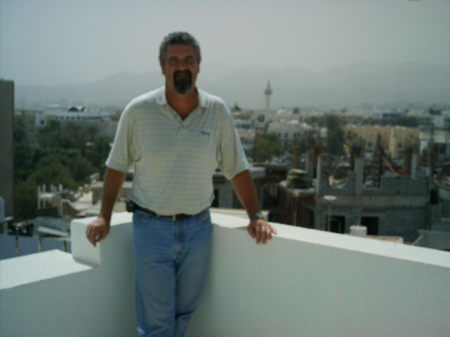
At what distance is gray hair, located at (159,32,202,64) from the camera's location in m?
1.34

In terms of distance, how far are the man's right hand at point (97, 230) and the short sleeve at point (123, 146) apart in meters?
0.15

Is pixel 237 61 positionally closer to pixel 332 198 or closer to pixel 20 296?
pixel 332 198

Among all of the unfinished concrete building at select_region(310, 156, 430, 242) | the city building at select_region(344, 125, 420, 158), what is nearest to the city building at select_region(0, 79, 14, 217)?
the unfinished concrete building at select_region(310, 156, 430, 242)

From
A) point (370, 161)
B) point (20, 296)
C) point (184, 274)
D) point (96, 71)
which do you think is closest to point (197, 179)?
point (184, 274)

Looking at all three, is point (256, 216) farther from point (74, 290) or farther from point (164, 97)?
point (74, 290)

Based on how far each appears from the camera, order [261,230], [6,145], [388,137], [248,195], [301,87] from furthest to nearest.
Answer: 1. [301,87]
2. [388,137]
3. [6,145]
4. [248,195]
5. [261,230]

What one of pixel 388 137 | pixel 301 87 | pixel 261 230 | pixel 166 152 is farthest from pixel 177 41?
pixel 301 87

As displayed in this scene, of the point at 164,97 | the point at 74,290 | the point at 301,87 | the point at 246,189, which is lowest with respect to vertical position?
the point at 74,290

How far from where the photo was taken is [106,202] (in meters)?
1.40

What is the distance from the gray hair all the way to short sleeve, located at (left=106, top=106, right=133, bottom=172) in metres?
0.18

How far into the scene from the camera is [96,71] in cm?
6322

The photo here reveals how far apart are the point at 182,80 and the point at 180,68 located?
32mm

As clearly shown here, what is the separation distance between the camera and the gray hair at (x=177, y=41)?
1345 millimetres

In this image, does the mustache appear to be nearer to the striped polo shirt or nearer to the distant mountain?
the striped polo shirt
